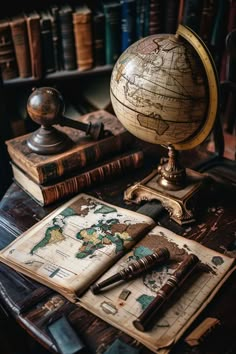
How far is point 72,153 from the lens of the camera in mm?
1271

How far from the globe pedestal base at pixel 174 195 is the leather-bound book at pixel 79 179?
0.34 feet

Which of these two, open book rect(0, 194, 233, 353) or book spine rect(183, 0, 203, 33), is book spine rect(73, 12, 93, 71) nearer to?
book spine rect(183, 0, 203, 33)

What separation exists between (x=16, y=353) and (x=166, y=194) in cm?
82

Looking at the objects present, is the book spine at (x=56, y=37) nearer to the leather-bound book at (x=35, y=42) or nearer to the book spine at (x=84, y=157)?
the leather-bound book at (x=35, y=42)

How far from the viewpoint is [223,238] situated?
112 cm

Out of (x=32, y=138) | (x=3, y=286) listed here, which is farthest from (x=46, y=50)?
(x=3, y=286)

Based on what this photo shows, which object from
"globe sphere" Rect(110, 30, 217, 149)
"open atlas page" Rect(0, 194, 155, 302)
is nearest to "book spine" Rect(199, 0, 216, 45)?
"globe sphere" Rect(110, 30, 217, 149)

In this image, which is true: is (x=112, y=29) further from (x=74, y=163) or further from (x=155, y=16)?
(x=74, y=163)

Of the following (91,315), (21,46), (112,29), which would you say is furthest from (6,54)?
(91,315)

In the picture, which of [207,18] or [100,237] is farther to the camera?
[207,18]

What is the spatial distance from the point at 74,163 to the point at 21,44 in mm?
757

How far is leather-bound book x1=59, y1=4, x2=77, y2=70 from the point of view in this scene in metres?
1.77

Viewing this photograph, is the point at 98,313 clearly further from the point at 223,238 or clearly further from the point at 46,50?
the point at 46,50

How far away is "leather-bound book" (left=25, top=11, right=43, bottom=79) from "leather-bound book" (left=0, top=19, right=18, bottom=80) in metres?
0.08
